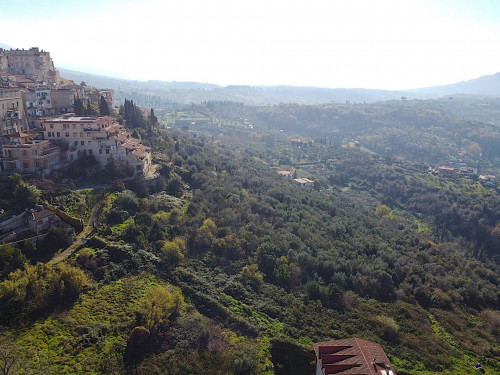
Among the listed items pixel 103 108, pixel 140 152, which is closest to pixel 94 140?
pixel 140 152

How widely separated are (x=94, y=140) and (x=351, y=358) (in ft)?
121

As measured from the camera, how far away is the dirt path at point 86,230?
2841 centimetres

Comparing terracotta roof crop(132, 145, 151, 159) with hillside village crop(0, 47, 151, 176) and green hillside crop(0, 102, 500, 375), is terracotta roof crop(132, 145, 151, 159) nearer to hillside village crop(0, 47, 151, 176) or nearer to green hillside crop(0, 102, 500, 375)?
hillside village crop(0, 47, 151, 176)

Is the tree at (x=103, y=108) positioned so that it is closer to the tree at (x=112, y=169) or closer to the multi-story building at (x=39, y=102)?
the multi-story building at (x=39, y=102)

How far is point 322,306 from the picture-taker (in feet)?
109

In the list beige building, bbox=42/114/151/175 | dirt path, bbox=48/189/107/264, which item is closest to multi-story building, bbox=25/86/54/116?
beige building, bbox=42/114/151/175

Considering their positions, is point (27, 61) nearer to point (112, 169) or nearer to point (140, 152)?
point (140, 152)

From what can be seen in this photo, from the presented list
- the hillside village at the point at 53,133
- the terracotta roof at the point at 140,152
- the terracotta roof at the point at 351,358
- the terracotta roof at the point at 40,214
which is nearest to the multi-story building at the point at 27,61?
the hillside village at the point at 53,133

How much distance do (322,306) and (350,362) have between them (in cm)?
1092

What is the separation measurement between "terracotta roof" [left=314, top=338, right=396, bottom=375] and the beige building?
3116 centimetres

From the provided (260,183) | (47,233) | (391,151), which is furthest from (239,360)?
(391,151)

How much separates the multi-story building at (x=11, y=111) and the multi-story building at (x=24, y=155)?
4.55m

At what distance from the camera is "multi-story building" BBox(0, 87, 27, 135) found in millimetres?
41156

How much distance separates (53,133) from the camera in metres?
41.7
